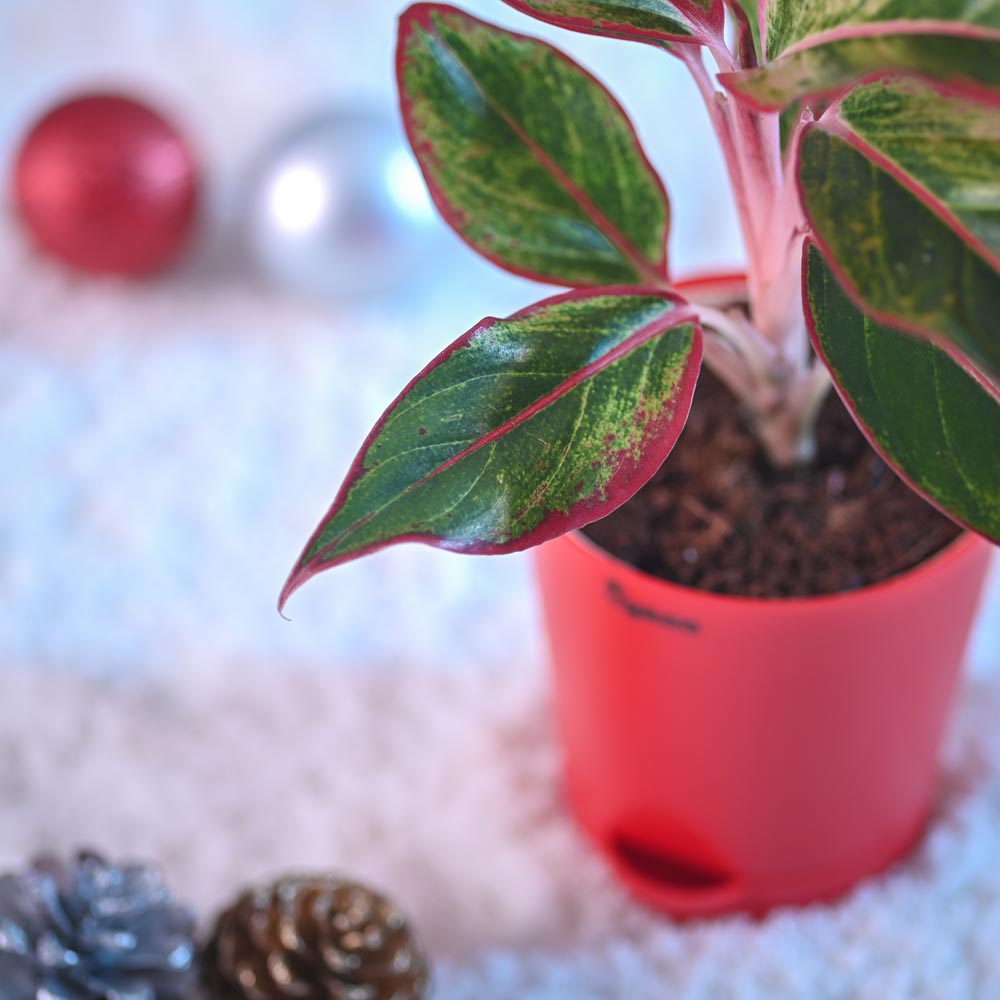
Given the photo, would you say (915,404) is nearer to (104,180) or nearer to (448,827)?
(448,827)

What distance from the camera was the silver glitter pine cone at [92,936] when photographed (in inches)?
21.3

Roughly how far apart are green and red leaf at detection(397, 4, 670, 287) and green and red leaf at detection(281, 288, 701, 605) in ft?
0.23

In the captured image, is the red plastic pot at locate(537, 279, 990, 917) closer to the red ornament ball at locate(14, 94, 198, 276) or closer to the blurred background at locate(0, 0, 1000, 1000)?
the blurred background at locate(0, 0, 1000, 1000)

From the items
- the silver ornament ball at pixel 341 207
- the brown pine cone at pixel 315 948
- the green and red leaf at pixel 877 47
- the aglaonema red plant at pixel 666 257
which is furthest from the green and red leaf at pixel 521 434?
the silver ornament ball at pixel 341 207

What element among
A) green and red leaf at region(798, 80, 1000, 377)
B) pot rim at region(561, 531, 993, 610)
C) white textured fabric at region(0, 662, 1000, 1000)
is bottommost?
white textured fabric at region(0, 662, 1000, 1000)

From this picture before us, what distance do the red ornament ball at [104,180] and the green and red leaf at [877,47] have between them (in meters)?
0.67

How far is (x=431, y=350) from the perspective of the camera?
0.96 m

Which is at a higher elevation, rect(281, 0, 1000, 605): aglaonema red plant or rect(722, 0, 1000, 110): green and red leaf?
rect(722, 0, 1000, 110): green and red leaf

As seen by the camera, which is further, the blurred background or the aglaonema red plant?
the blurred background

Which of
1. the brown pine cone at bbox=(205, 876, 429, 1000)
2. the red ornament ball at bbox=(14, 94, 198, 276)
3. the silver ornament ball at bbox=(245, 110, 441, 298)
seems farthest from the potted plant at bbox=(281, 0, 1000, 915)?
the red ornament ball at bbox=(14, 94, 198, 276)

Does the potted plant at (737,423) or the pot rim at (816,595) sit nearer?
the potted plant at (737,423)

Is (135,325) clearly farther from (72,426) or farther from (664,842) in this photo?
(664,842)

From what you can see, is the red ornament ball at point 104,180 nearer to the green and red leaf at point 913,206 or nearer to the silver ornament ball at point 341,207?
the silver ornament ball at point 341,207

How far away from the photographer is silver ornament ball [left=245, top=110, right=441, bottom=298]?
3.08 ft
